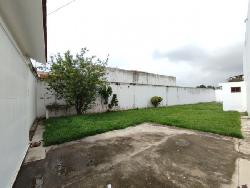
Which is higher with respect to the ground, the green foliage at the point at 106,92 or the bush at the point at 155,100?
the green foliage at the point at 106,92

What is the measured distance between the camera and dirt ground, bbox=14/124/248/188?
3361 mm

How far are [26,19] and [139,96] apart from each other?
1414 cm

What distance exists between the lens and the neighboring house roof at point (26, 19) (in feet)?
9.40

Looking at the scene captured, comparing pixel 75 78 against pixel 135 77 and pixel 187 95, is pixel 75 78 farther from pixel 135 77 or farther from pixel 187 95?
pixel 187 95

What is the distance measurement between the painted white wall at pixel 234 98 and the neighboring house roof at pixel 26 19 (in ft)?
39.9

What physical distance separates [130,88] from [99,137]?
10.3 metres

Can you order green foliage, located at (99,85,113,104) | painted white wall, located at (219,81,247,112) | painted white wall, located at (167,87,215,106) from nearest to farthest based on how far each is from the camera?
painted white wall, located at (219,81,247,112)
green foliage, located at (99,85,113,104)
painted white wall, located at (167,87,215,106)

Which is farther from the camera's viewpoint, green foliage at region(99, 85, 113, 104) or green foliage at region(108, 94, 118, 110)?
green foliage at region(108, 94, 118, 110)

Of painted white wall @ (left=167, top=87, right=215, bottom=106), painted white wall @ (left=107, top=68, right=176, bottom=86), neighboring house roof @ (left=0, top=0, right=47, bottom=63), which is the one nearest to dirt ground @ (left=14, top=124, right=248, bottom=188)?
neighboring house roof @ (left=0, top=0, right=47, bottom=63)

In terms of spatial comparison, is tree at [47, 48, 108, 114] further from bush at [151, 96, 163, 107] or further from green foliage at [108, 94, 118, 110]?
bush at [151, 96, 163, 107]

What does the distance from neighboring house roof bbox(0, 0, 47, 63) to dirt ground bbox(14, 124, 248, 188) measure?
2835mm

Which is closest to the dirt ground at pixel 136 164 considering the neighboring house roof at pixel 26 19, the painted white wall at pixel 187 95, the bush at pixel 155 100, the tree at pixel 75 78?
the neighboring house roof at pixel 26 19

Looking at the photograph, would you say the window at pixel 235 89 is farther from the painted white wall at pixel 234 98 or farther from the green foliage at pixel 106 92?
the green foliage at pixel 106 92

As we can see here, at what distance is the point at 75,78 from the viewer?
10.6 m
